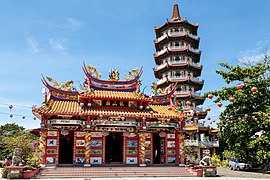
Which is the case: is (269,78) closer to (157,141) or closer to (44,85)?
(157,141)

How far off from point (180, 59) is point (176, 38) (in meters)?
3.14

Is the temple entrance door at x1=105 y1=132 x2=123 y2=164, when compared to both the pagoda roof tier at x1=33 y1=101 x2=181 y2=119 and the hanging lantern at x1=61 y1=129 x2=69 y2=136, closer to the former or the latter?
the pagoda roof tier at x1=33 y1=101 x2=181 y2=119

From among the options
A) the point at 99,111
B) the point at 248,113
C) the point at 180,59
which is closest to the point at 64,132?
the point at 99,111

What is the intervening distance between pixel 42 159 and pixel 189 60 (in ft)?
87.2

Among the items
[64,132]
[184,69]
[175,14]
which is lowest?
[64,132]

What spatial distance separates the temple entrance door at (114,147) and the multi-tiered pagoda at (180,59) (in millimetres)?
16190

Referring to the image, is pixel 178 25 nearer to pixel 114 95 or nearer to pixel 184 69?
pixel 184 69

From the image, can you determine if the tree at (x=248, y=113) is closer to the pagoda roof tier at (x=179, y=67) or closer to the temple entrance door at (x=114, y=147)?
the temple entrance door at (x=114, y=147)

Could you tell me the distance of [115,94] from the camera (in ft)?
72.6

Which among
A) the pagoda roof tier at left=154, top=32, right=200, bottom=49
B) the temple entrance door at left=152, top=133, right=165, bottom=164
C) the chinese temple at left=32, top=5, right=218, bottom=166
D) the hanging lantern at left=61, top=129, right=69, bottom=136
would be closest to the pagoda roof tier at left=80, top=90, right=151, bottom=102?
the chinese temple at left=32, top=5, right=218, bottom=166

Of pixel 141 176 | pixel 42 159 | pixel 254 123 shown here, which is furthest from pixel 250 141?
pixel 42 159

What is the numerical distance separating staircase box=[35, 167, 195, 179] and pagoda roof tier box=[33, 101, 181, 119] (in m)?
3.74

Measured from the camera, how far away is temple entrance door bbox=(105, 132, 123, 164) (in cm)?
2185

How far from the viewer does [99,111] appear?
20.0m
